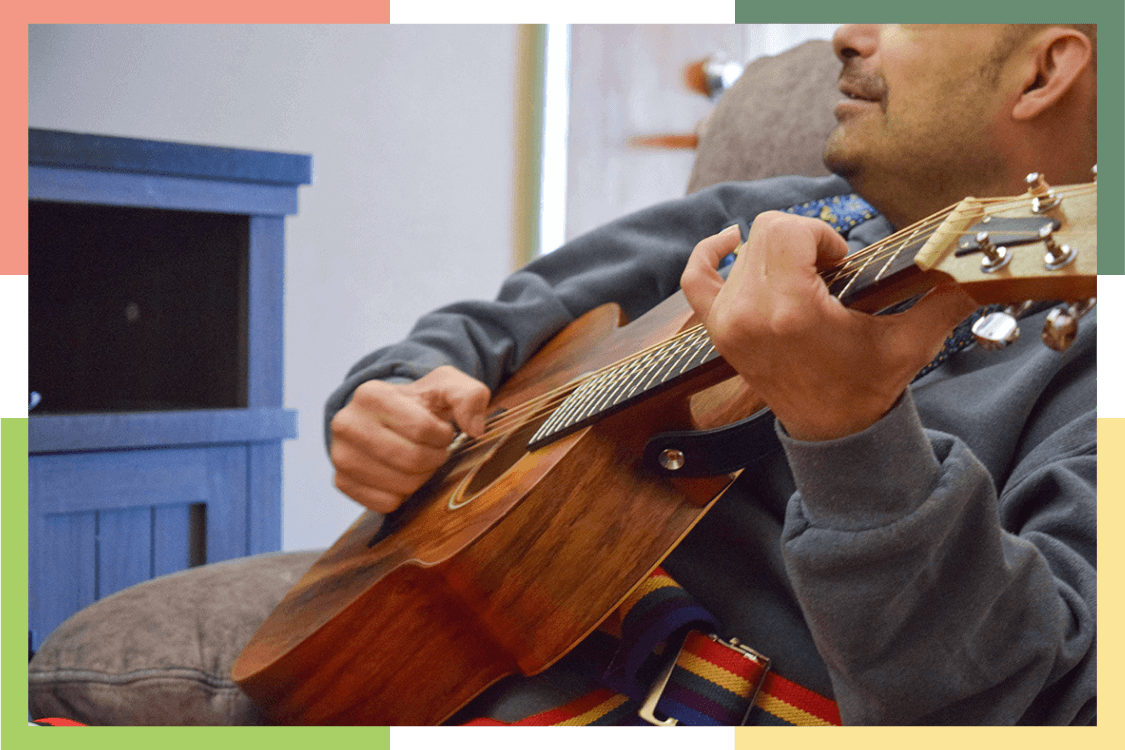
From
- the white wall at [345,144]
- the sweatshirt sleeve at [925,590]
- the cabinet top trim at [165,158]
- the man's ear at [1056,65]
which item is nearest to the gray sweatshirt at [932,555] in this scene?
the sweatshirt sleeve at [925,590]

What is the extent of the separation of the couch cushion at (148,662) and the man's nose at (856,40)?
562mm

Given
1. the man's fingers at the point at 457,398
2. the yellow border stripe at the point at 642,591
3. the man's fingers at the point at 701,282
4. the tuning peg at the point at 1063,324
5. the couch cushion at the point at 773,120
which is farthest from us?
the couch cushion at the point at 773,120

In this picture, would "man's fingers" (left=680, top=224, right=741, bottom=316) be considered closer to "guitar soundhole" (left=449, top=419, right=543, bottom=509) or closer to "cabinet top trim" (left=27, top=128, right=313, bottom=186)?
"guitar soundhole" (left=449, top=419, right=543, bottom=509)

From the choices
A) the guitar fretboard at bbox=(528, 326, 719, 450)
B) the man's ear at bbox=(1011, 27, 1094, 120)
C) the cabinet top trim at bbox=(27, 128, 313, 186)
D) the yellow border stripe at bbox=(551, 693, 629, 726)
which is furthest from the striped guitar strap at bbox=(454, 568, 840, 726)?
the cabinet top trim at bbox=(27, 128, 313, 186)

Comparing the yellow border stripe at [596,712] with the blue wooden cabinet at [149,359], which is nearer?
the yellow border stripe at [596,712]

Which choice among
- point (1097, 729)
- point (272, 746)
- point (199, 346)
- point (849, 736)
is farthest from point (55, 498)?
point (1097, 729)

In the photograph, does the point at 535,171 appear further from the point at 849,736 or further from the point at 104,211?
the point at 849,736

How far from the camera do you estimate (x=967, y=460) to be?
35cm

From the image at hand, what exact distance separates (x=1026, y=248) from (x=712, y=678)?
0.30 metres

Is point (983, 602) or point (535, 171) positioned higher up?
point (535, 171)

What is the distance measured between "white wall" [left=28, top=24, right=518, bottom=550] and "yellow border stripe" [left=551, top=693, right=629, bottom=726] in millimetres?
352

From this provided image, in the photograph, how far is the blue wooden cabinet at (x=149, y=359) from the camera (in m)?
0.71

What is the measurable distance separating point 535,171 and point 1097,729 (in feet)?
1.94

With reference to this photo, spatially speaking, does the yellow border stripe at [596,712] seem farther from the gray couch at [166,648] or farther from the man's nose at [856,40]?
the man's nose at [856,40]
